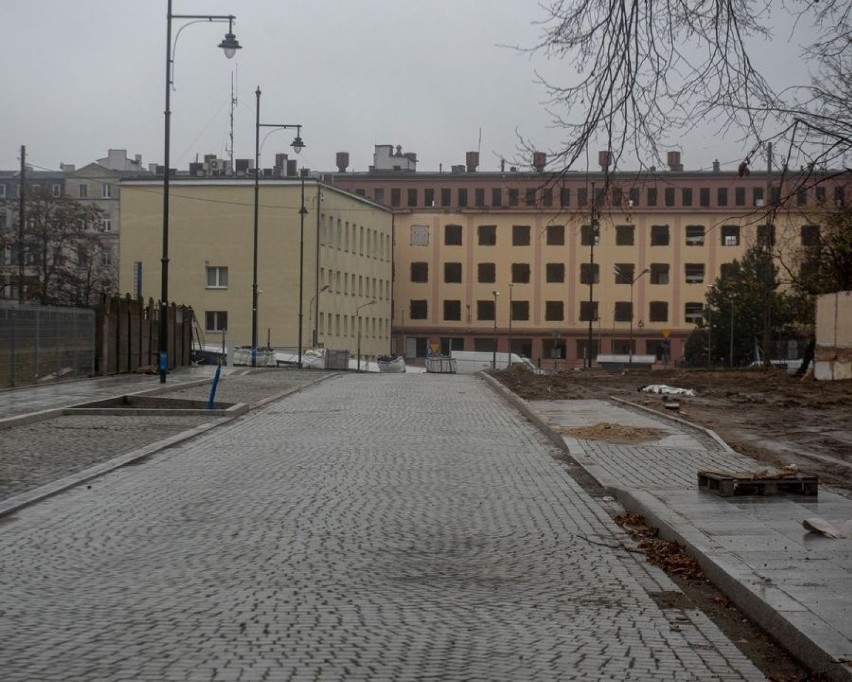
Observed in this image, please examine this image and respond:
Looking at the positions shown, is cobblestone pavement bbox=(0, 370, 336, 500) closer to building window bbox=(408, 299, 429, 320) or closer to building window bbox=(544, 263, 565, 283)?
building window bbox=(544, 263, 565, 283)

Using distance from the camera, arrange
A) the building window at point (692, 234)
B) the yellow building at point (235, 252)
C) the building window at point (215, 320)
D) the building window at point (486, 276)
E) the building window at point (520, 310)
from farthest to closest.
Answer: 1. the building window at point (486, 276)
2. the building window at point (520, 310)
3. the building window at point (692, 234)
4. the building window at point (215, 320)
5. the yellow building at point (235, 252)

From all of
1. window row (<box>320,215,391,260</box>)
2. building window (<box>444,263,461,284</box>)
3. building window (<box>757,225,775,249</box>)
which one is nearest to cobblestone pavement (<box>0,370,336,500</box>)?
building window (<box>757,225,775,249</box>)

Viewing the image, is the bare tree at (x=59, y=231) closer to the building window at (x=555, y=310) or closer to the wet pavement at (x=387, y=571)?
the building window at (x=555, y=310)

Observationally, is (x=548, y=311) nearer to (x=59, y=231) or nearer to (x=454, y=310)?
(x=454, y=310)

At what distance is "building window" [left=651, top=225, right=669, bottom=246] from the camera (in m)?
112

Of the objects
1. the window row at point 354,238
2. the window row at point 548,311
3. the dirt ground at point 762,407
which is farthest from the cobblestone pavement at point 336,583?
the window row at point 548,311

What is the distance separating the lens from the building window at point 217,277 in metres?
93.6

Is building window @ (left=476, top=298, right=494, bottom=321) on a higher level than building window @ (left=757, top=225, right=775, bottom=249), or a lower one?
higher

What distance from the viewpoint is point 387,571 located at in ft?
26.9

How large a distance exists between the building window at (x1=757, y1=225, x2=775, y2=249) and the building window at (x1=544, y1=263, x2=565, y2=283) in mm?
102315

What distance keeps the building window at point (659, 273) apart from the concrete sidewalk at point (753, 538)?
9649 centimetres

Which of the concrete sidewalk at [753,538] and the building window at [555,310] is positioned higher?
the building window at [555,310]

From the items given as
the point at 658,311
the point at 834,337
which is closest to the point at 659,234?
the point at 658,311

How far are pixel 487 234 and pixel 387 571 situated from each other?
354 feet
